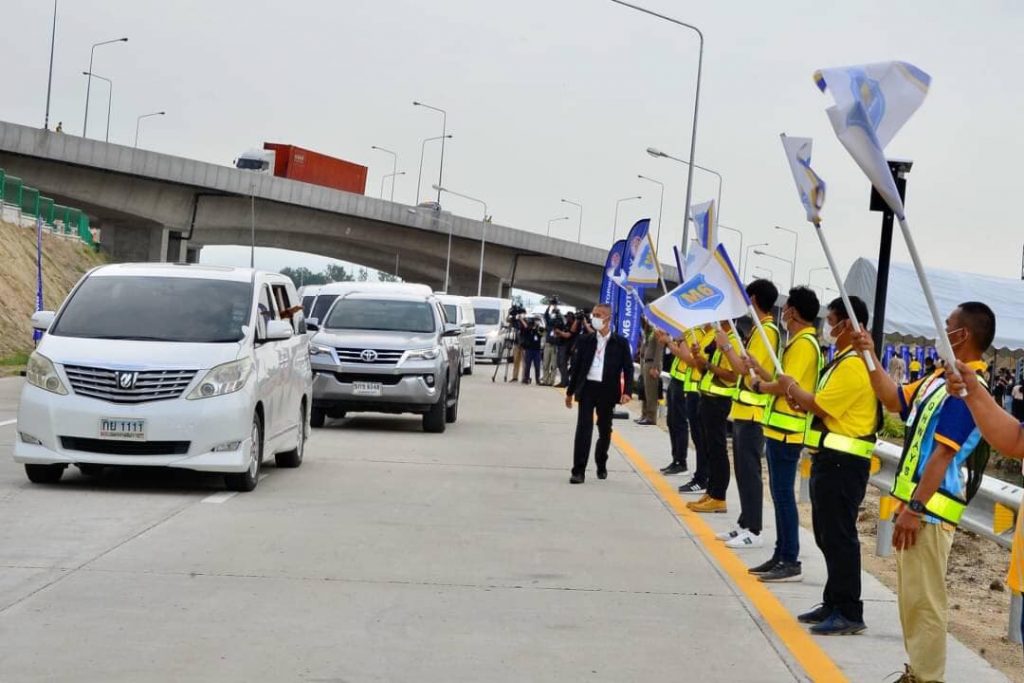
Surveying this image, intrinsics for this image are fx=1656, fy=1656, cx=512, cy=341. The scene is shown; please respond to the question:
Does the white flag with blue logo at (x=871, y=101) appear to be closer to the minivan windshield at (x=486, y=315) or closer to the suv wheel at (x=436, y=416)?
the suv wheel at (x=436, y=416)

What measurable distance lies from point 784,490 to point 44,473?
6302mm

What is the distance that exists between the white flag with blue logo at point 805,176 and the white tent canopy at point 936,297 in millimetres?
15244

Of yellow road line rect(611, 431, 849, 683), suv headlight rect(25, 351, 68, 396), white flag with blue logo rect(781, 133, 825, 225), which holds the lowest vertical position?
yellow road line rect(611, 431, 849, 683)

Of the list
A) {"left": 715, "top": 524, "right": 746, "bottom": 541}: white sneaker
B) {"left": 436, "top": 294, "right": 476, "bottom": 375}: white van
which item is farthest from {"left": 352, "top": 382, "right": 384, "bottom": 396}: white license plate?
{"left": 436, "top": 294, "right": 476, "bottom": 375}: white van

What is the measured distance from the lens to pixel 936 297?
24219 mm

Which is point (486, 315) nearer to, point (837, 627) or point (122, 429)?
point (122, 429)

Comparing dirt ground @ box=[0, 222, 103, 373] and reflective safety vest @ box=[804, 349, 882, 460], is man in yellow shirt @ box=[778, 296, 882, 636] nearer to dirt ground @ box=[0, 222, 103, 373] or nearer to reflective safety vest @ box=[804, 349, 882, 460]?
reflective safety vest @ box=[804, 349, 882, 460]

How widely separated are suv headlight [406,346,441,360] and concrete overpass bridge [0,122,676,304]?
36.6 meters

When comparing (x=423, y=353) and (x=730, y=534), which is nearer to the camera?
(x=730, y=534)

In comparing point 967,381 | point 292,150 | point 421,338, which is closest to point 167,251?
point 292,150

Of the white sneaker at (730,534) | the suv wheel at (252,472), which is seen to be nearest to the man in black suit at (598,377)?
the suv wheel at (252,472)

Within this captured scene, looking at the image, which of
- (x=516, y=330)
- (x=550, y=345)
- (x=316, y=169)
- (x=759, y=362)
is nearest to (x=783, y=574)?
(x=759, y=362)

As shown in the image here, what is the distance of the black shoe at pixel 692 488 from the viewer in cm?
1538

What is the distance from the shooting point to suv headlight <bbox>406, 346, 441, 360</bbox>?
21.3 metres
